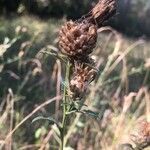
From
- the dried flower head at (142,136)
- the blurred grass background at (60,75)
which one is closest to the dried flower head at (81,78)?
the blurred grass background at (60,75)

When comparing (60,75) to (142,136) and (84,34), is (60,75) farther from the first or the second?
(84,34)

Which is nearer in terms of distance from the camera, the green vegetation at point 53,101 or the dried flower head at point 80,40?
the dried flower head at point 80,40

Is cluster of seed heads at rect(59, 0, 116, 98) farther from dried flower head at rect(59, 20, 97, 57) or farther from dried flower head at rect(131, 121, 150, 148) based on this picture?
dried flower head at rect(131, 121, 150, 148)

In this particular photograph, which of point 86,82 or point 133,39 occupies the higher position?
point 86,82

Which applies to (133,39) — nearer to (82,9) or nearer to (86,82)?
(82,9)

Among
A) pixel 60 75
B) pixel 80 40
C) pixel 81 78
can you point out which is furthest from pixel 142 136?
pixel 60 75

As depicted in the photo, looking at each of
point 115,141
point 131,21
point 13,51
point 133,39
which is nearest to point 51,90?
point 13,51

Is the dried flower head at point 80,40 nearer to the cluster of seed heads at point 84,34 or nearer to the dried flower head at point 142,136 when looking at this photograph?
the cluster of seed heads at point 84,34
